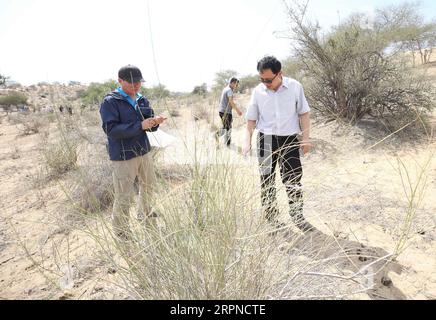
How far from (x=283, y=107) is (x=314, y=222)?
4.02 ft

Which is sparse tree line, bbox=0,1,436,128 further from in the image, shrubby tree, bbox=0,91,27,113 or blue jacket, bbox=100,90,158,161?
shrubby tree, bbox=0,91,27,113

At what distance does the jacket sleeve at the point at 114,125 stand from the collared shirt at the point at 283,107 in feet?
3.69

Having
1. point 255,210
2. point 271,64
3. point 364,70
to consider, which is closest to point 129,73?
point 271,64

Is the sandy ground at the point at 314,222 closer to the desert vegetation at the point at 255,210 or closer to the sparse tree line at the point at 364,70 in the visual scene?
the desert vegetation at the point at 255,210

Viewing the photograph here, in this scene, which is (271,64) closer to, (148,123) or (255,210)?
(148,123)

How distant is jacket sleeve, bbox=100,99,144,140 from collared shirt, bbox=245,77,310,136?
44.3 inches

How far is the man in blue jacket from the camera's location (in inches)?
86.7

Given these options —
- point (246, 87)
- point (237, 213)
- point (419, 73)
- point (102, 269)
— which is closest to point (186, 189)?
point (237, 213)

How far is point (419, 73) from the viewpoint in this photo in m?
6.02

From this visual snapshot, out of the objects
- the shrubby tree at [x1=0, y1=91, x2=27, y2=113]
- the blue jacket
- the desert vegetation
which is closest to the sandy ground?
the desert vegetation

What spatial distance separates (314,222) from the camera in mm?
2848

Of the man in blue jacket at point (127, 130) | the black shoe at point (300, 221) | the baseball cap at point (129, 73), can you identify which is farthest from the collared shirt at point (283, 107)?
the baseball cap at point (129, 73)

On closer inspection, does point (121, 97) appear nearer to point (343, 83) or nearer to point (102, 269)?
point (102, 269)

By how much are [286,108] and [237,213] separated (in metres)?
1.30
